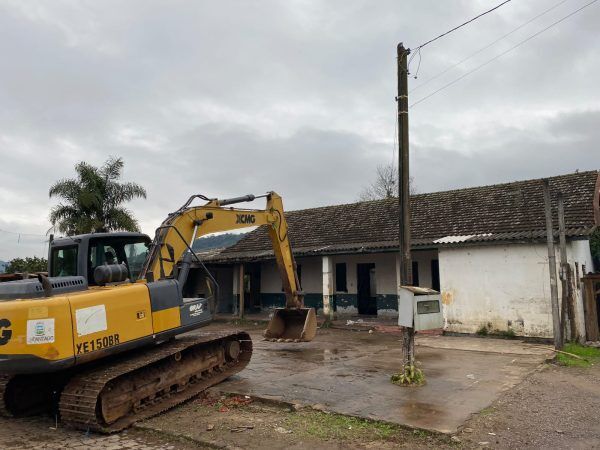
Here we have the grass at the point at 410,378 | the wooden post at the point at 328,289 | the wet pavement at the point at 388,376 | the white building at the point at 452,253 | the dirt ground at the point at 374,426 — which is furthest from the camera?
the wooden post at the point at 328,289

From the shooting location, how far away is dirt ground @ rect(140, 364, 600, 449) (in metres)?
5.46

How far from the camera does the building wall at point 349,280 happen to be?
1894 cm

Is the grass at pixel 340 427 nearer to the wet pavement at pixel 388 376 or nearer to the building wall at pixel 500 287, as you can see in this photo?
the wet pavement at pixel 388 376

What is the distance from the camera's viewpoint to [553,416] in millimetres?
6398

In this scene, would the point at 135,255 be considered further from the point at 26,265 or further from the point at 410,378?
the point at 26,265

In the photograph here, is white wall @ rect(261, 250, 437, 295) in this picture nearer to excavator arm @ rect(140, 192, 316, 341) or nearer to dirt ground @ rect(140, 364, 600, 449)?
excavator arm @ rect(140, 192, 316, 341)

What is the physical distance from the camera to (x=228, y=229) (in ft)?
28.5

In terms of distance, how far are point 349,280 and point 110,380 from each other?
50.8 ft

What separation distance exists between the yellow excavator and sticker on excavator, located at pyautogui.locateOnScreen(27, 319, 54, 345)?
1cm

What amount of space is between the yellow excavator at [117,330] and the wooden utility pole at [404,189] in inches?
A: 72.9

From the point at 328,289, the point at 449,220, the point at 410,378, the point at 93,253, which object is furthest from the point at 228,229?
the point at 449,220

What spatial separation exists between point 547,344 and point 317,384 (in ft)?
24.2

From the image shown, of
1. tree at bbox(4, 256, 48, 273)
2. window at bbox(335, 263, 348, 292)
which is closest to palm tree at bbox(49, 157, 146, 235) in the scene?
tree at bbox(4, 256, 48, 273)

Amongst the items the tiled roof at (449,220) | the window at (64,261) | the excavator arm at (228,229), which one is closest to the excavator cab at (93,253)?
the window at (64,261)
